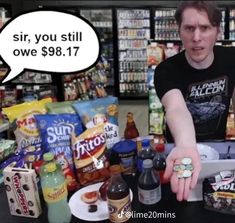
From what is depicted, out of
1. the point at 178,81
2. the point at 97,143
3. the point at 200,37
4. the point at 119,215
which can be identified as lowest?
the point at 119,215

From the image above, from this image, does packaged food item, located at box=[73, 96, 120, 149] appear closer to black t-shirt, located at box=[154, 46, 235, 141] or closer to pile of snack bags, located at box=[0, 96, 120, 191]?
pile of snack bags, located at box=[0, 96, 120, 191]

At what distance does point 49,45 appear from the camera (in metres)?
3.56

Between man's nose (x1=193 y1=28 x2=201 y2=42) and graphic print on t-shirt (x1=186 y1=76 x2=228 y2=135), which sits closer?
A: man's nose (x1=193 y1=28 x2=201 y2=42)

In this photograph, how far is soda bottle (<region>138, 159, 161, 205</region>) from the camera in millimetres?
1240

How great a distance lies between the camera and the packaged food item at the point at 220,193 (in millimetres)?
1179

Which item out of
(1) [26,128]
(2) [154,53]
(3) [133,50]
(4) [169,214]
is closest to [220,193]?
(4) [169,214]

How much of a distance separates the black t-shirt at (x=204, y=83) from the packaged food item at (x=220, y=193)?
0.55 m

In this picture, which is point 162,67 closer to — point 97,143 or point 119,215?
point 97,143

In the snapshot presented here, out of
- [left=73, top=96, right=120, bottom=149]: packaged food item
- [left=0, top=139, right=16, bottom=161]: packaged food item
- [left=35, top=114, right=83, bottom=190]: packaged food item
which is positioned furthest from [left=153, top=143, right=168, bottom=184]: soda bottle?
[left=0, top=139, right=16, bottom=161]: packaged food item

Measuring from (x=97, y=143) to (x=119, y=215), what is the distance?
13.6 inches

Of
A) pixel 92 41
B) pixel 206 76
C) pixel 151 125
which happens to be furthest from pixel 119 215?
pixel 151 125

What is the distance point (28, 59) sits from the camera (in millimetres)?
3611

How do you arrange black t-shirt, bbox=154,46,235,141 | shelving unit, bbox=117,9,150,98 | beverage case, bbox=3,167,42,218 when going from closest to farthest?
beverage case, bbox=3,167,42,218, black t-shirt, bbox=154,46,235,141, shelving unit, bbox=117,9,150,98

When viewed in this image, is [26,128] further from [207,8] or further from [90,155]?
[207,8]
